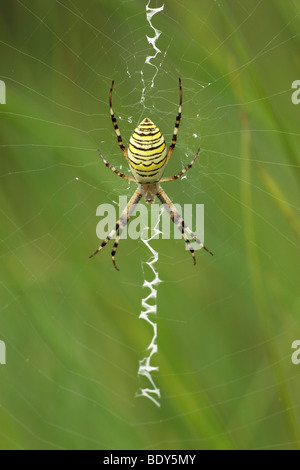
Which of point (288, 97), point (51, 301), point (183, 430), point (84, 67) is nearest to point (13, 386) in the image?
point (51, 301)

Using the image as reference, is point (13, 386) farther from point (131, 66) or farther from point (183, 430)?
point (131, 66)
